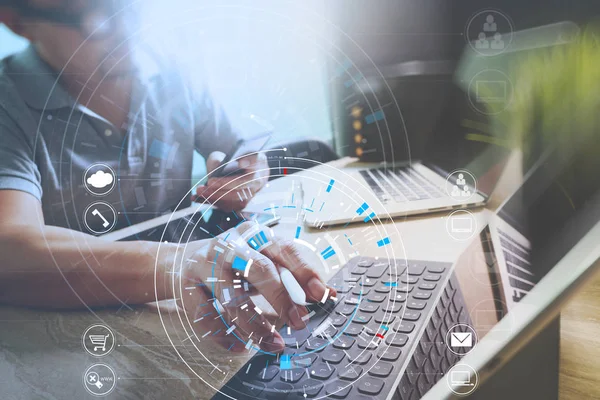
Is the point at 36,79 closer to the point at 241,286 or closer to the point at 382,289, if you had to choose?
the point at 241,286

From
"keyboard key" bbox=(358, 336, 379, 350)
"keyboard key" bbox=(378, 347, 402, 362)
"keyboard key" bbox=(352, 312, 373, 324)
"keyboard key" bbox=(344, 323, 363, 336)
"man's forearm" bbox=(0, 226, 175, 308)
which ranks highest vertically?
"man's forearm" bbox=(0, 226, 175, 308)

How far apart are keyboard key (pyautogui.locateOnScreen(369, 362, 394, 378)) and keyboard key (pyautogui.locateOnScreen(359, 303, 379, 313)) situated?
0.18ft

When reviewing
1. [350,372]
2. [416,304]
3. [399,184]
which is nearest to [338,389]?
[350,372]

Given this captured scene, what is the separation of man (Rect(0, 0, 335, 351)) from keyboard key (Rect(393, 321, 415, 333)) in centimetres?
9

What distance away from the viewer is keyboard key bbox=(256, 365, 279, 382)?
0.48 m

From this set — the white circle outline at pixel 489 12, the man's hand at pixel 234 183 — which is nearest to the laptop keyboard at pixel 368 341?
the man's hand at pixel 234 183

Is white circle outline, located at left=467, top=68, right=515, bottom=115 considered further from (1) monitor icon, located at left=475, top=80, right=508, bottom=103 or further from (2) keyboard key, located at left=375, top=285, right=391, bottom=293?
(2) keyboard key, located at left=375, top=285, right=391, bottom=293

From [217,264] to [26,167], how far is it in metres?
0.25

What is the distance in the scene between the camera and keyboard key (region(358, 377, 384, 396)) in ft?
1.53

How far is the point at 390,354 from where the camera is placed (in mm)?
479

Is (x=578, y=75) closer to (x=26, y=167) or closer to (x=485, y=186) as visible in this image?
(x=485, y=186)

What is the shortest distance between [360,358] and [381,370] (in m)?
0.03

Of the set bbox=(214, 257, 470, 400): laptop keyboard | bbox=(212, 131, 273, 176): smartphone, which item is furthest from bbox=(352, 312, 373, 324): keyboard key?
bbox=(212, 131, 273, 176): smartphone

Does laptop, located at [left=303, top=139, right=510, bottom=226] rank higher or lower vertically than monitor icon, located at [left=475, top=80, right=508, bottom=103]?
lower
